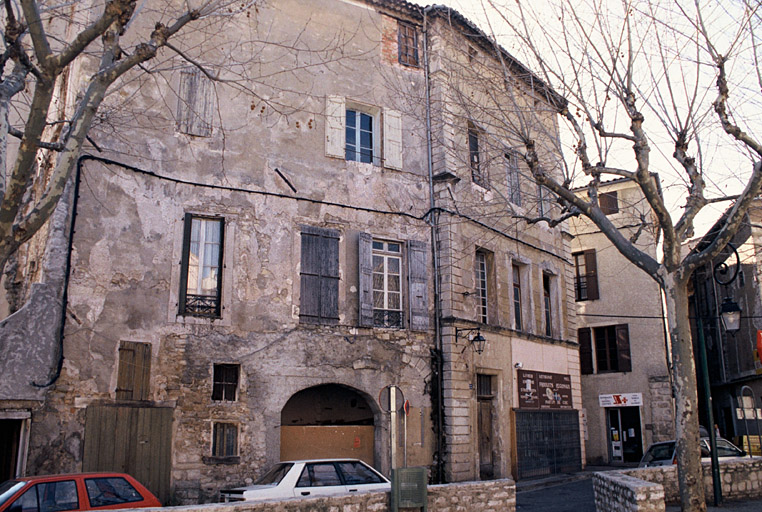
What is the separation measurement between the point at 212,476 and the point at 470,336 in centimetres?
697

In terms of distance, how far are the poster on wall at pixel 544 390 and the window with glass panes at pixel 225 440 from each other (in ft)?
27.4

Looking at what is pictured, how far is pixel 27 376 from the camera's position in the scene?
1170cm

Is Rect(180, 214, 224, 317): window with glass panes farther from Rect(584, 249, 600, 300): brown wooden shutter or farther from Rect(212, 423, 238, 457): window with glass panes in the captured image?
Rect(584, 249, 600, 300): brown wooden shutter

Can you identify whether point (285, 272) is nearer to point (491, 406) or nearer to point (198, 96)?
point (198, 96)

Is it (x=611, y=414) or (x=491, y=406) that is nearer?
(x=491, y=406)

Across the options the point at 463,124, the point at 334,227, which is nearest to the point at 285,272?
the point at 334,227

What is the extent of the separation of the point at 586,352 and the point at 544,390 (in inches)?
378

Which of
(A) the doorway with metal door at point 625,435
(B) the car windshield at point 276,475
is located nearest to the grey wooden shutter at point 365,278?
(B) the car windshield at point 276,475

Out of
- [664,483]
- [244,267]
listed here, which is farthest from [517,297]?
[244,267]

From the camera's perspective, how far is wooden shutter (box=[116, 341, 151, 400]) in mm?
12633

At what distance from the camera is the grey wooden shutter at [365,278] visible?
50.9 ft

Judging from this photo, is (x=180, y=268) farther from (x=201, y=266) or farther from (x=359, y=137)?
(x=359, y=137)

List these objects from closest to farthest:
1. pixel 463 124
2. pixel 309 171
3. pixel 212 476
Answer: pixel 212 476, pixel 309 171, pixel 463 124

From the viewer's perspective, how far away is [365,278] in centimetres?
1564
